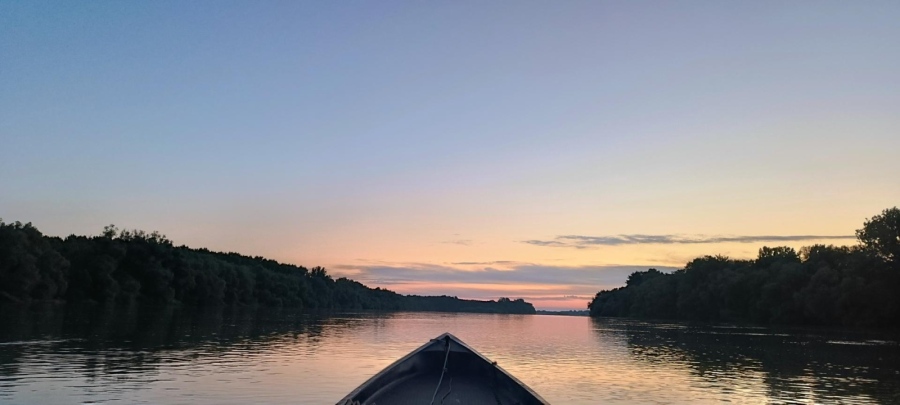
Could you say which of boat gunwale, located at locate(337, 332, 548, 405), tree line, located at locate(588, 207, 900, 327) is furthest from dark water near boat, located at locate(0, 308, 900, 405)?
tree line, located at locate(588, 207, 900, 327)

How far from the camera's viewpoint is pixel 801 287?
9106cm

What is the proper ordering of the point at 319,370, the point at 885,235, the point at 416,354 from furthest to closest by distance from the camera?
the point at 885,235
the point at 319,370
the point at 416,354

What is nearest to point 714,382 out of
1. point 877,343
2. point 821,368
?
point 821,368

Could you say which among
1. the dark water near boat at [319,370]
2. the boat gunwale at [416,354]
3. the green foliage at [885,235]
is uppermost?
the green foliage at [885,235]

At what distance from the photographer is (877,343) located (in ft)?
169

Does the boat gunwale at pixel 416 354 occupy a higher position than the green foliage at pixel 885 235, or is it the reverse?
the green foliage at pixel 885 235

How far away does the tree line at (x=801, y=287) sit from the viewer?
244 feet

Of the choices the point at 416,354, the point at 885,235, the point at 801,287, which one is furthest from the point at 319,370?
the point at 801,287

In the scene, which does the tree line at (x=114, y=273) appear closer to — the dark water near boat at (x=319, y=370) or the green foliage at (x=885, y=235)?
the dark water near boat at (x=319, y=370)

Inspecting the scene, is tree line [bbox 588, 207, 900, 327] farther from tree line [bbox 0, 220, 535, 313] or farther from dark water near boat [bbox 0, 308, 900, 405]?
tree line [bbox 0, 220, 535, 313]

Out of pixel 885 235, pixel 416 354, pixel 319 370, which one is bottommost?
pixel 319 370

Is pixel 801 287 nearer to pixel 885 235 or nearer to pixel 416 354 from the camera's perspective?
pixel 885 235

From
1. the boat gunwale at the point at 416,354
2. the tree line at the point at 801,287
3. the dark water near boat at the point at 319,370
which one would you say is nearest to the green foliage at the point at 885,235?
the tree line at the point at 801,287

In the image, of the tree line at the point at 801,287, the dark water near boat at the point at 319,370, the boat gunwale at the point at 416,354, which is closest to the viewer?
the boat gunwale at the point at 416,354
